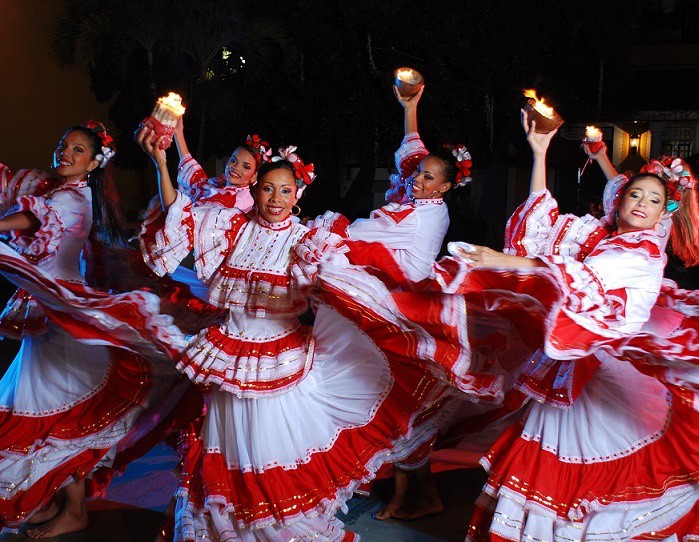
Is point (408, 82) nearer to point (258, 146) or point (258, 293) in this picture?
point (258, 146)

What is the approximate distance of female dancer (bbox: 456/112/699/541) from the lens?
2910 mm

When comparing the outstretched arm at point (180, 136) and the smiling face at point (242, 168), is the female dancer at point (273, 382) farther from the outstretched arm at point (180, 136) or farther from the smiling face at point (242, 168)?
the smiling face at point (242, 168)

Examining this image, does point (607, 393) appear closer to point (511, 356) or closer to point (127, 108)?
point (511, 356)

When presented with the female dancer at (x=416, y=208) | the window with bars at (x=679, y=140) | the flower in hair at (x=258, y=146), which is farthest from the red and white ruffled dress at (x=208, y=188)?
the window with bars at (x=679, y=140)

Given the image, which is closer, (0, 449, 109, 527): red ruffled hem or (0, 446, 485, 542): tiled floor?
(0, 449, 109, 527): red ruffled hem

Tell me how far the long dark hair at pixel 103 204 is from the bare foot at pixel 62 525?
1293 mm

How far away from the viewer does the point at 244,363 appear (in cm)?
327

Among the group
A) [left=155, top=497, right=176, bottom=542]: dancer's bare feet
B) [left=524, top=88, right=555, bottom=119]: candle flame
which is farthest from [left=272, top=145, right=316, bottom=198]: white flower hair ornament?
[left=155, top=497, right=176, bottom=542]: dancer's bare feet

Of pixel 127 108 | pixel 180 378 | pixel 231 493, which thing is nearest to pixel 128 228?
pixel 180 378

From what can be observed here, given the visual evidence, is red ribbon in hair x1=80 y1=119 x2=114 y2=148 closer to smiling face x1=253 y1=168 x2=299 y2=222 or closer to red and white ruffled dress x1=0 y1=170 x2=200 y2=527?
red and white ruffled dress x1=0 y1=170 x2=200 y2=527

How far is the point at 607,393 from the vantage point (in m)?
3.27

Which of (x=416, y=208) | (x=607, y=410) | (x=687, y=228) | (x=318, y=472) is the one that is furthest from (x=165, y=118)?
(x=687, y=228)

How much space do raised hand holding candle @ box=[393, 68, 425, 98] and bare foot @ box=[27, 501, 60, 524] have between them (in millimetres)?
3015

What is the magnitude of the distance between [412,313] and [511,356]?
611mm
